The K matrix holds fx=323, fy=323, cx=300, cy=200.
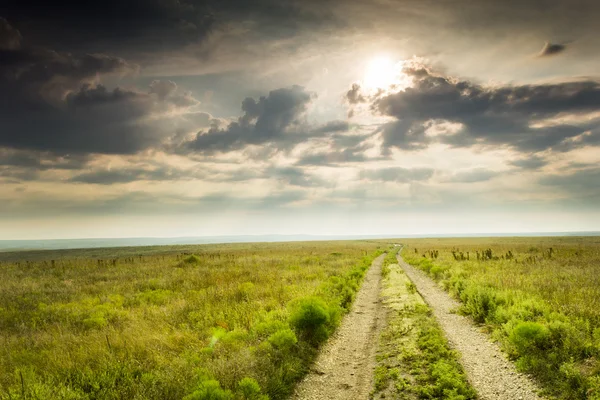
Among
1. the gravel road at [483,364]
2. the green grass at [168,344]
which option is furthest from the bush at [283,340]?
the gravel road at [483,364]

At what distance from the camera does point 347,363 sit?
965cm

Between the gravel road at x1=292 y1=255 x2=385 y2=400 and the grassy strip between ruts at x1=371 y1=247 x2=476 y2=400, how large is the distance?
0.35 m

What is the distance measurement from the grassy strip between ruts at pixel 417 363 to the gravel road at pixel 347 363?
0.35 metres

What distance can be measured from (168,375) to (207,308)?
7193 mm

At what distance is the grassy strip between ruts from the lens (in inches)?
298

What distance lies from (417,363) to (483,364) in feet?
6.35

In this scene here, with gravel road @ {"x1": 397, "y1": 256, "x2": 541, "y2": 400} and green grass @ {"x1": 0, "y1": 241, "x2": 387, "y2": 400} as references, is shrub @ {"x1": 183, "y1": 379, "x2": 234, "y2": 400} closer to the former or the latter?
green grass @ {"x1": 0, "y1": 241, "x2": 387, "y2": 400}

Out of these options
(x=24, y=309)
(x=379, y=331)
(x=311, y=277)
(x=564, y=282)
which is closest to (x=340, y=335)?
(x=379, y=331)

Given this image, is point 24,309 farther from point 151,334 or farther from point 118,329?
point 151,334

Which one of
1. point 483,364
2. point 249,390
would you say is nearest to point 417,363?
point 483,364

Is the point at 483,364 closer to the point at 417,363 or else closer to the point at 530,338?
the point at 530,338

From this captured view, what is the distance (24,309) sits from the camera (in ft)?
57.0

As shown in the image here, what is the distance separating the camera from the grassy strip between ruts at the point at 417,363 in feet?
24.8

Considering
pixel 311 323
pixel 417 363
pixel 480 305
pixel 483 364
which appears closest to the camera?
pixel 417 363
